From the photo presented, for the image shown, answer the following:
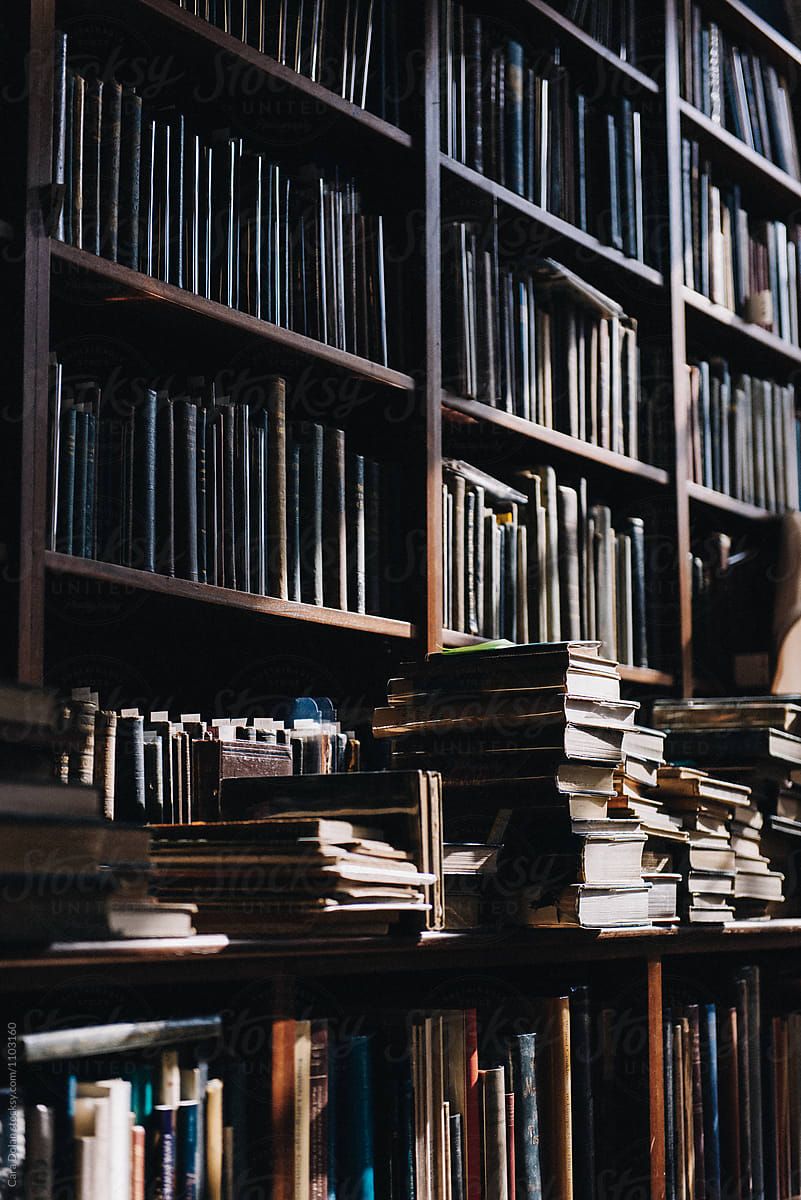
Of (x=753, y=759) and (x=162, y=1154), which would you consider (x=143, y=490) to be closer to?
(x=162, y=1154)

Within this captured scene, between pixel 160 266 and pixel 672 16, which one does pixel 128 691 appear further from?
pixel 672 16

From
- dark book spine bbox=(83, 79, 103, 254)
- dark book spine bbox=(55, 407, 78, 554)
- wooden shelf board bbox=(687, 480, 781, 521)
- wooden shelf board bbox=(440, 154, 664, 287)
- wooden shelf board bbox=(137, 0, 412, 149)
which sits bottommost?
dark book spine bbox=(55, 407, 78, 554)

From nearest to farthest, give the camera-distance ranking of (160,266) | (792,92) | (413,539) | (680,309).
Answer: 1. (160,266)
2. (413,539)
3. (680,309)
4. (792,92)

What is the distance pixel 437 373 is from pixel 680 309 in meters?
0.92

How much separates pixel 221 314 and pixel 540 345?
0.91 m

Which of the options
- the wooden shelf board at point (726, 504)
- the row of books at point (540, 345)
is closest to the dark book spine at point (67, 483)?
the row of books at point (540, 345)

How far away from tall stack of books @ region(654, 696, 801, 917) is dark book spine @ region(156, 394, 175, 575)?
1070 mm

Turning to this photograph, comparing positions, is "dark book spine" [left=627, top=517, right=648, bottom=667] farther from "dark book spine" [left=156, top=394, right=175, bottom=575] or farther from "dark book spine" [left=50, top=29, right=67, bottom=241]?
"dark book spine" [left=50, top=29, right=67, bottom=241]

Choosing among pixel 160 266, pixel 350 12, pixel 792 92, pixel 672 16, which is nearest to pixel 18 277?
pixel 160 266

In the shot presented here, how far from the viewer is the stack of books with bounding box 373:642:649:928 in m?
2.16

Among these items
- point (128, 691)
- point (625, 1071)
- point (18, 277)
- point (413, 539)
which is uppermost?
point (18, 277)

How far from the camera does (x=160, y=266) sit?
7.46 ft

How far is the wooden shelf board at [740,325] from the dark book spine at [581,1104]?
172cm

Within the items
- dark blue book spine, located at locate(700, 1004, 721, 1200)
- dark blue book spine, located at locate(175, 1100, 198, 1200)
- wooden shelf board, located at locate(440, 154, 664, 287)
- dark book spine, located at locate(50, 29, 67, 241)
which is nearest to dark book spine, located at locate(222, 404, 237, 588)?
dark book spine, located at locate(50, 29, 67, 241)
